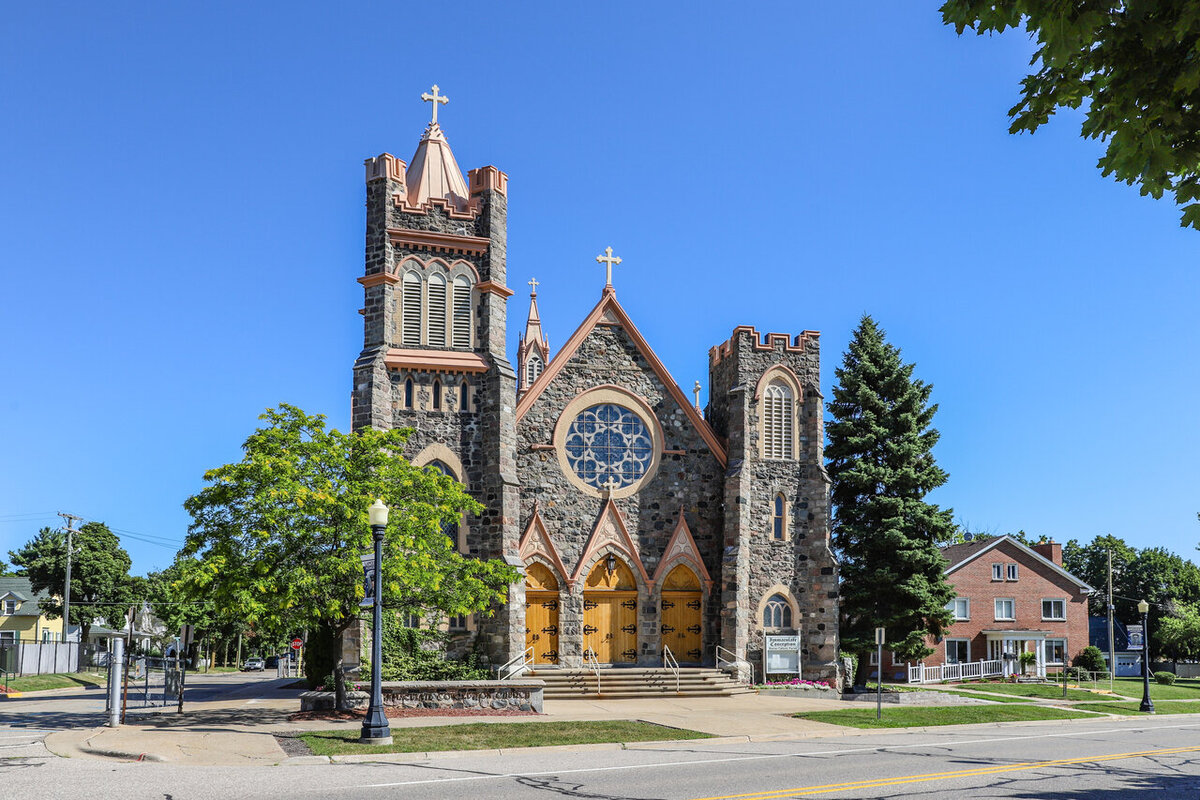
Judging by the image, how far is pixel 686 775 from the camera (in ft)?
45.9

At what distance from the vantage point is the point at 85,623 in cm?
5941

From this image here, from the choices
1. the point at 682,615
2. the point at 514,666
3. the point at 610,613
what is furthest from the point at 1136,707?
the point at 514,666

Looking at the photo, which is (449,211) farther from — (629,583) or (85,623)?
(85,623)

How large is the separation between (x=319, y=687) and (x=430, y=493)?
8.43 meters

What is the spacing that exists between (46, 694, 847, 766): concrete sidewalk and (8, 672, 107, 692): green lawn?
16.6 m

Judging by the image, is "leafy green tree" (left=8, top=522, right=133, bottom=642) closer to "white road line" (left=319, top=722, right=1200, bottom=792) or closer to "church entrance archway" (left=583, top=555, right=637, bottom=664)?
"church entrance archway" (left=583, top=555, right=637, bottom=664)

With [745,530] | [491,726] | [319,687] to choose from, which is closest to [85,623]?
[319,687]

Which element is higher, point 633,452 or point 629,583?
point 633,452

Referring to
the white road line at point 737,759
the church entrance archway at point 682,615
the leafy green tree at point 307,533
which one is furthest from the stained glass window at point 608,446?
the white road line at point 737,759

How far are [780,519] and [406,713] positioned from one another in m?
15.6

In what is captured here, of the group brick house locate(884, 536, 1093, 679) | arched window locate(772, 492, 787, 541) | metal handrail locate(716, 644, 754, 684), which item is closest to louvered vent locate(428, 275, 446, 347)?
arched window locate(772, 492, 787, 541)

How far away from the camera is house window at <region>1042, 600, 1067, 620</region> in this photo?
4997 cm

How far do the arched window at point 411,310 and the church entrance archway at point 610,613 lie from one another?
9250 mm

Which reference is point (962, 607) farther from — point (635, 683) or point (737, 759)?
point (737, 759)
